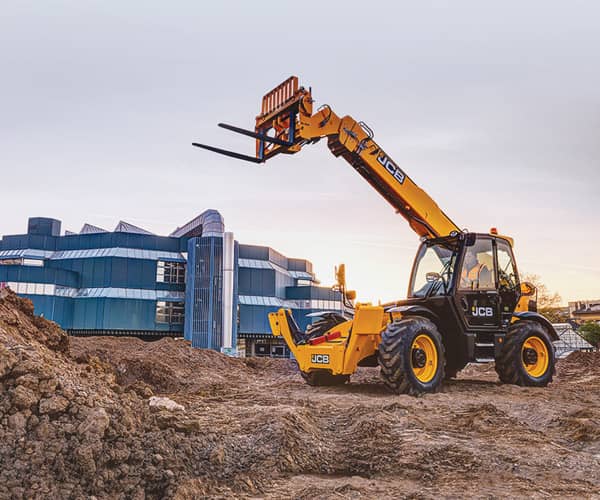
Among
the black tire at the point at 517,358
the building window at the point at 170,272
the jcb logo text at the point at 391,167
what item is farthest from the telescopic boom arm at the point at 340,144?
the building window at the point at 170,272

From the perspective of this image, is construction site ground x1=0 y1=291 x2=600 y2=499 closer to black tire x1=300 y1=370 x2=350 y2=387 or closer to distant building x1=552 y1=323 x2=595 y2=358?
black tire x1=300 y1=370 x2=350 y2=387

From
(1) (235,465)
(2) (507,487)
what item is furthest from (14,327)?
(2) (507,487)

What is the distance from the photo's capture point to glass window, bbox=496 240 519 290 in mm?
10594

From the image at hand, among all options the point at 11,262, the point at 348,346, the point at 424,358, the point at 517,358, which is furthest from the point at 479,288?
the point at 11,262

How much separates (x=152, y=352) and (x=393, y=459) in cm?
1143

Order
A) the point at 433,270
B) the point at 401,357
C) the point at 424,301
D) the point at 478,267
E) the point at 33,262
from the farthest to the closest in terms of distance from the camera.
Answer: the point at 33,262 < the point at 433,270 < the point at 478,267 < the point at 424,301 < the point at 401,357

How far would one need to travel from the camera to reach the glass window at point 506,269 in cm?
1059

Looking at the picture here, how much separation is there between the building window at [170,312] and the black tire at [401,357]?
30.9 metres

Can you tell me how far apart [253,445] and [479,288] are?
6.37 meters

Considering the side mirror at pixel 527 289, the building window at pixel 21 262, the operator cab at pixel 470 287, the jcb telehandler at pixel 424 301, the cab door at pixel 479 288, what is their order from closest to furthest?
the jcb telehandler at pixel 424 301 → the operator cab at pixel 470 287 → the cab door at pixel 479 288 → the side mirror at pixel 527 289 → the building window at pixel 21 262

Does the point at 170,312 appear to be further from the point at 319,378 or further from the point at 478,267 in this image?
the point at 478,267

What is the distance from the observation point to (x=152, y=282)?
3803 centimetres

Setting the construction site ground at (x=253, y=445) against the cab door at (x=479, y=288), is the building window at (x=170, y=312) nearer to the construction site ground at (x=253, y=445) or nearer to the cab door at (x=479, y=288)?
the cab door at (x=479, y=288)

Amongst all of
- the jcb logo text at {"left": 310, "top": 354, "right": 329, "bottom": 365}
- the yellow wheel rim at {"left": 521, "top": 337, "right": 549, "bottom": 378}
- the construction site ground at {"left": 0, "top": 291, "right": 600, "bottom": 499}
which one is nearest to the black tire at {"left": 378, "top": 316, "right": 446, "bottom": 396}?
the construction site ground at {"left": 0, "top": 291, "right": 600, "bottom": 499}
